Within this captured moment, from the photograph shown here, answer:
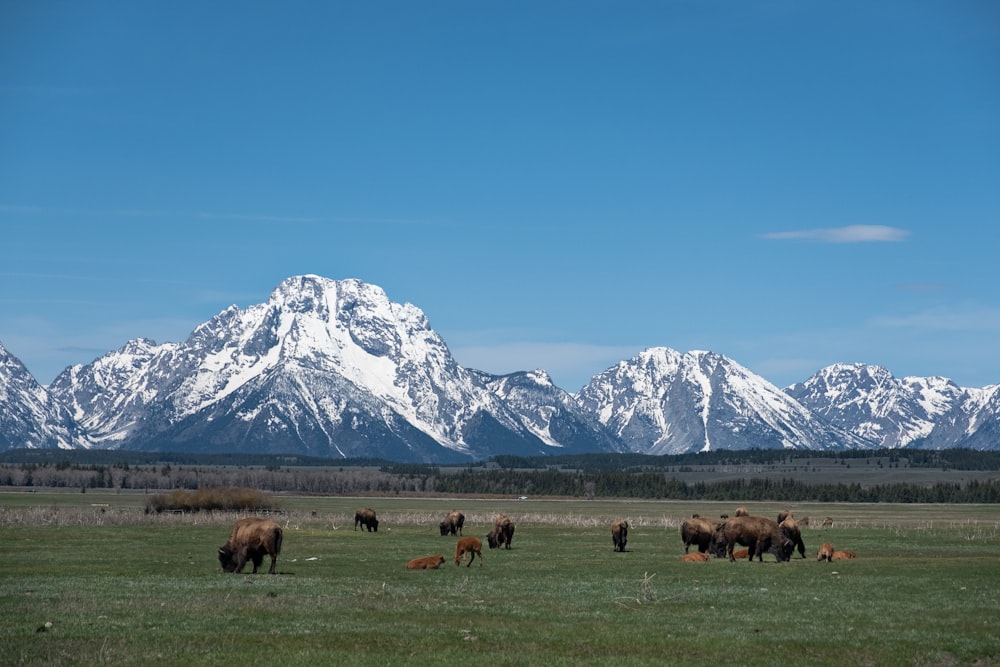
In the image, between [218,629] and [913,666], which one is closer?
[913,666]

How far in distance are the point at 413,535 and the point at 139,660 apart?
50.6 m

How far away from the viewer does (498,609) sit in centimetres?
3316

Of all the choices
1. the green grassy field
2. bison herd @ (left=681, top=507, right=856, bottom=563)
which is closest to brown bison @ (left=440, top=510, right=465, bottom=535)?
the green grassy field

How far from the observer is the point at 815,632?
29094 mm

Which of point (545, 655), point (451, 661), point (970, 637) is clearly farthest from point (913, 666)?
point (451, 661)

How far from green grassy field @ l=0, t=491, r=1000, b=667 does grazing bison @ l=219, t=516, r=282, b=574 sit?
0.74 metres

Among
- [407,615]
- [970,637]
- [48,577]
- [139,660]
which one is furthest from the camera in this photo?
[48,577]

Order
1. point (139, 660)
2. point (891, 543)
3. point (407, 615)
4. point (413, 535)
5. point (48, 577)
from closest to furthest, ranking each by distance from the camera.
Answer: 1. point (139, 660)
2. point (407, 615)
3. point (48, 577)
4. point (891, 543)
5. point (413, 535)

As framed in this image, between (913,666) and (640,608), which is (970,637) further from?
(640,608)

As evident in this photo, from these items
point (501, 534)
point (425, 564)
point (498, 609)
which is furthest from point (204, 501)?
point (498, 609)

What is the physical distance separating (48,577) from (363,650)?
63.1ft

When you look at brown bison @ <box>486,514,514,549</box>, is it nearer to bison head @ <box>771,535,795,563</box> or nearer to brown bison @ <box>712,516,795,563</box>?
brown bison @ <box>712,516,795,563</box>

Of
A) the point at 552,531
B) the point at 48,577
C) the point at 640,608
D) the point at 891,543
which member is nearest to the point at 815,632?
the point at 640,608

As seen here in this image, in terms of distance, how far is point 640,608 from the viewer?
33.5 meters
